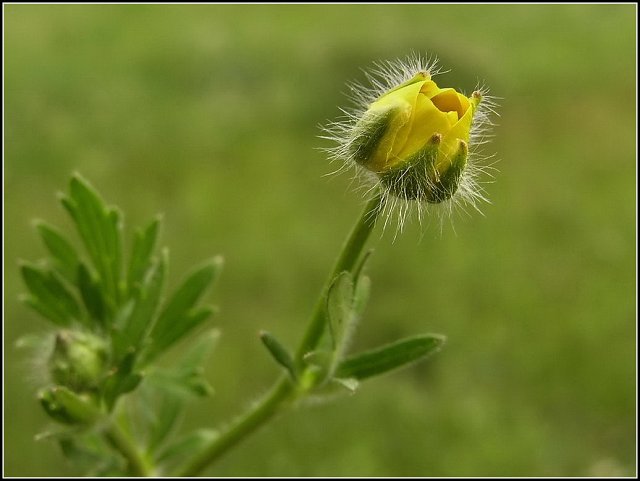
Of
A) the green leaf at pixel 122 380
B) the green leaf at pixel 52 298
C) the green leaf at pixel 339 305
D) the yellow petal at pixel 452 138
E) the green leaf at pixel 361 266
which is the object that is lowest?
the green leaf at pixel 122 380

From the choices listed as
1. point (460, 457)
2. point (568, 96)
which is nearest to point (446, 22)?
point (568, 96)

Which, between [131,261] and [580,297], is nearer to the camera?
[131,261]

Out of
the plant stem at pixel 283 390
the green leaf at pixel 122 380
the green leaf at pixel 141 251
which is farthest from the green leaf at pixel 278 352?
the green leaf at pixel 141 251

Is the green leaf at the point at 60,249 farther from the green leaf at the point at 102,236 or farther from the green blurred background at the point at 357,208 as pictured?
the green blurred background at the point at 357,208

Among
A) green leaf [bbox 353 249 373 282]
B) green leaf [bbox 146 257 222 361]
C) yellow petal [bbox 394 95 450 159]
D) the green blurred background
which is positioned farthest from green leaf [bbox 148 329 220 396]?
the green blurred background

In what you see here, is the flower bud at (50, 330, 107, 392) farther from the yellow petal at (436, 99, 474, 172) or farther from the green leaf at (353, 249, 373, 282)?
the yellow petal at (436, 99, 474, 172)

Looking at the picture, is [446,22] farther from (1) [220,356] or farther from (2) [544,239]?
(1) [220,356]
